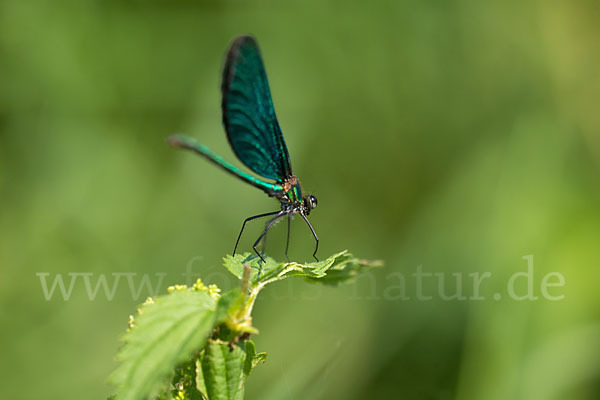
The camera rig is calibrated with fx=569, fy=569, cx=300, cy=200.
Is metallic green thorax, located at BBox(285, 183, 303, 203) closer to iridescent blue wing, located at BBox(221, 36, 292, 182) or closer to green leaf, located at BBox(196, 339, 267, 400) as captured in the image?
iridescent blue wing, located at BBox(221, 36, 292, 182)

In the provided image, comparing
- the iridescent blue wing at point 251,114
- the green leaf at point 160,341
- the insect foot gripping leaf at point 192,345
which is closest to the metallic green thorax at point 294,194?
the iridescent blue wing at point 251,114

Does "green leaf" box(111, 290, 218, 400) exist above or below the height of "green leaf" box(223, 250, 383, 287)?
below

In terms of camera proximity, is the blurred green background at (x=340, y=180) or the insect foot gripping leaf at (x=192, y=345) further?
the blurred green background at (x=340, y=180)

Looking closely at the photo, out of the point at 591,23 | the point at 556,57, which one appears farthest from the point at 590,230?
the point at 591,23

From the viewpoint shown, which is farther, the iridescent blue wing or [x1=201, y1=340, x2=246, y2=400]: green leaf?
the iridescent blue wing

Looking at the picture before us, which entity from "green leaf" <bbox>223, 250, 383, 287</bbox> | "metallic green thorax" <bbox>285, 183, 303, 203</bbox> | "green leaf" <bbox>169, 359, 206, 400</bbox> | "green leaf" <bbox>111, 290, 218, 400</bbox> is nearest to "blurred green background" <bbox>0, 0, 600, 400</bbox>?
"metallic green thorax" <bbox>285, 183, 303, 203</bbox>

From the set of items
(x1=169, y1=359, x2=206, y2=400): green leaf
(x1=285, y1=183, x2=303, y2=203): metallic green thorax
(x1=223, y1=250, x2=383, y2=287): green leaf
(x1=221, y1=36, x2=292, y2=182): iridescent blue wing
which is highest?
(x1=221, y1=36, x2=292, y2=182): iridescent blue wing

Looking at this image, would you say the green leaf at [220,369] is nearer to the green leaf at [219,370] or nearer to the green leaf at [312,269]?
the green leaf at [219,370]
